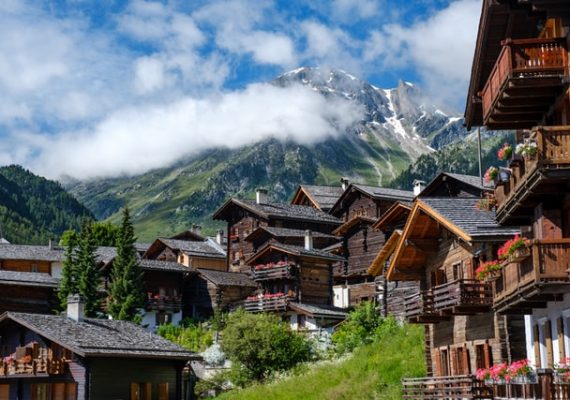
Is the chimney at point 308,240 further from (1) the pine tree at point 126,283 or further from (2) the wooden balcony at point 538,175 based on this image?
(2) the wooden balcony at point 538,175

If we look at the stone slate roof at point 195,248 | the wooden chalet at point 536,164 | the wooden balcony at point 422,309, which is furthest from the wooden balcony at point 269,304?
the wooden chalet at point 536,164

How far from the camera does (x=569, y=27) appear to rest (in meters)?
23.1

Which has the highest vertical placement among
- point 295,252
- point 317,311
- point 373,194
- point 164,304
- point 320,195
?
point 320,195

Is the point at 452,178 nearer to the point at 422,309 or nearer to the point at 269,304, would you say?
the point at 269,304

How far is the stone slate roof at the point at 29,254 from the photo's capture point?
86450mm

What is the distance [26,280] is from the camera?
7500cm

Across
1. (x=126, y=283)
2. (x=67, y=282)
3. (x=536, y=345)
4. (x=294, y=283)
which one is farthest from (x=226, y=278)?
(x=536, y=345)

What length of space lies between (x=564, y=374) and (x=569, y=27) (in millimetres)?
8648

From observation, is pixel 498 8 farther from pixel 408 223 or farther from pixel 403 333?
pixel 403 333

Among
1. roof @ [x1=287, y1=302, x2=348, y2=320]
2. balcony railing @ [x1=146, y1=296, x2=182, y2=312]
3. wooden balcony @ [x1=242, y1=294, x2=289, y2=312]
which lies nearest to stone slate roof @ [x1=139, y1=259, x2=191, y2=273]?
balcony railing @ [x1=146, y1=296, x2=182, y2=312]

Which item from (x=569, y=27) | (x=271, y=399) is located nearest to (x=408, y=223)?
(x=271, y=399)

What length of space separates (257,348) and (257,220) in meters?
35.8

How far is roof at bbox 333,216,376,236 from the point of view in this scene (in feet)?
259

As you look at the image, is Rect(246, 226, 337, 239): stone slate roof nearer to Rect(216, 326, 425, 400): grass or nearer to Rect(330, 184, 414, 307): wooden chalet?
Rect(330, 184, 414, 307): wooden chalet
